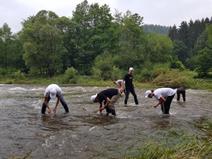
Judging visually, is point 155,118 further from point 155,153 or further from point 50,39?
point 50,39

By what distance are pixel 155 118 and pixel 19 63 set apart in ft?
243

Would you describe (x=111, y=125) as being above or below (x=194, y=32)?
below

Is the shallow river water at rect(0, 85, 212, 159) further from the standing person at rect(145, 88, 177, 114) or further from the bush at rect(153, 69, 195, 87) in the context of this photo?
the bush at rect(153, 69, 195, 87)

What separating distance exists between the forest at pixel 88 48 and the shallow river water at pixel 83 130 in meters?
43.2

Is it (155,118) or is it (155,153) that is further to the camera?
(155,118)

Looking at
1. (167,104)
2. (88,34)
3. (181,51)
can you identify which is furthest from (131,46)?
(167,104)

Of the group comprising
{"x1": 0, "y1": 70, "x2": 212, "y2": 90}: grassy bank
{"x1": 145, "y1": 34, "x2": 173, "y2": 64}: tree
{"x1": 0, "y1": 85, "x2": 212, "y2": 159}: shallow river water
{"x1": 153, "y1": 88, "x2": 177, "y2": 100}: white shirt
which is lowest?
{"x1": 0, "y1": 85, "x2": 212, "y2": 159}: shallow river water

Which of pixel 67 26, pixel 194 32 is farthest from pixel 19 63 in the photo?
pixel 194 32

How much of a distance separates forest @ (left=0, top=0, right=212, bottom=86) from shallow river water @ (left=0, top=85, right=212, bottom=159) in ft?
142

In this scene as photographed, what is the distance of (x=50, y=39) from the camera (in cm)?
7469

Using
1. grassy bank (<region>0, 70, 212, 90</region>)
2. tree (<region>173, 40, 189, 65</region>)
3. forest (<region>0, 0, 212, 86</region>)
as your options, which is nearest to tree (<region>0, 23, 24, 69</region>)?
forest (<region>0, 0, 212, 86</region>)

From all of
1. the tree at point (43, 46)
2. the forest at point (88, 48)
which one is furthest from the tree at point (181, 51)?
the tree at point (43, 46)

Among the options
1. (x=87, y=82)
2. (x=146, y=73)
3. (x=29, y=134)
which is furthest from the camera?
(x=146, y=73)

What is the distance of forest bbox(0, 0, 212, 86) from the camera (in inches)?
2854
